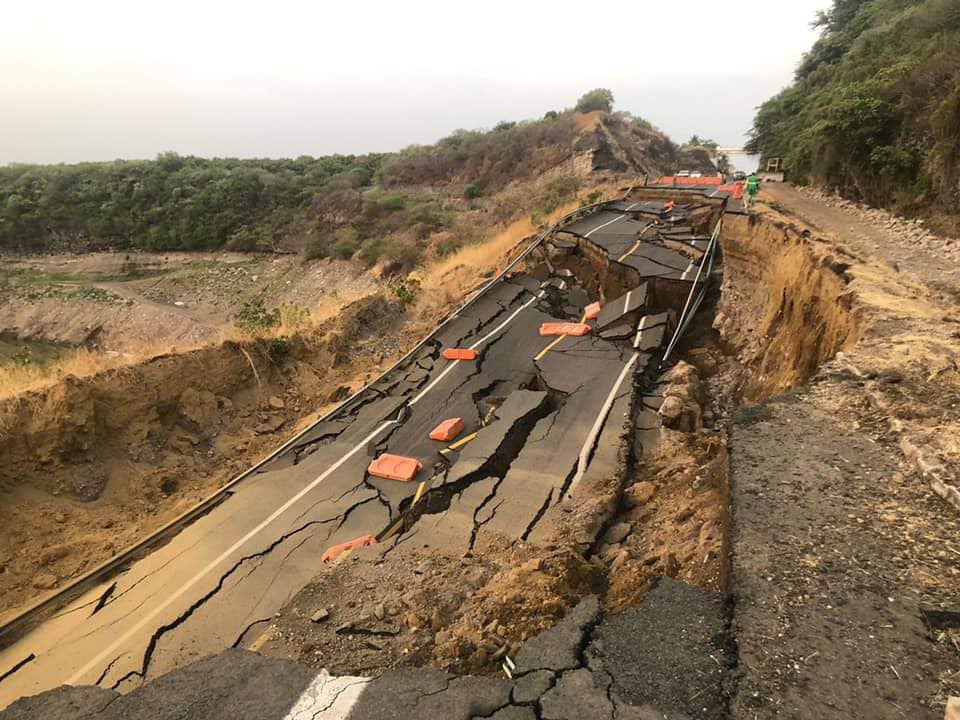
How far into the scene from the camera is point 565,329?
37.8 ft

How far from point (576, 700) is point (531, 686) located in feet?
1.06

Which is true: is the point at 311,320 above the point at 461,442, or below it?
above

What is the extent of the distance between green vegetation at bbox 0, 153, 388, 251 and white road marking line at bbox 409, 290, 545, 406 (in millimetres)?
31759

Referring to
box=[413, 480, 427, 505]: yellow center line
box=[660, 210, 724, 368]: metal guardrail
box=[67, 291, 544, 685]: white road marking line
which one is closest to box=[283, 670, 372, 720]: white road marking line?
box=[67, 291, 544, 685]: white road marking line

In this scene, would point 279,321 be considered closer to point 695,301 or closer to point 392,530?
point 392,530

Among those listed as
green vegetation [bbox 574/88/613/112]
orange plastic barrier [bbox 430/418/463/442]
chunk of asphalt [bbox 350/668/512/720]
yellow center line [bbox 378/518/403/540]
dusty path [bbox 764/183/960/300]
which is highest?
green vegetation [bbox 574/88/613/112]

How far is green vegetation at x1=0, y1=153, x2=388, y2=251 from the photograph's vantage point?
4175 centimetres

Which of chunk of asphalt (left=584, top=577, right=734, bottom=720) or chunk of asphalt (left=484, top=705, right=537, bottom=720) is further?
chunk of asphalt (left=484, top=705, right=537, bottom=720)

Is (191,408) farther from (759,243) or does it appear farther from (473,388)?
(759,243)

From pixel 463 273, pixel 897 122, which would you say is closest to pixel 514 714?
pixel 463 273

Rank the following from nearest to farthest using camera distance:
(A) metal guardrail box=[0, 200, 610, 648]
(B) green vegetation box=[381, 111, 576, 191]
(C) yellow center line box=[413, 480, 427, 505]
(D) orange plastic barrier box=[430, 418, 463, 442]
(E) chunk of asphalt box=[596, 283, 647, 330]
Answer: (A) metal guardrail box=[0, 200, 610, 648], (C) yellow center line box=[413, 480, 427, 505], (D) orange plastic barrier box=[430, 418, 463, 442], (E) chunk of asphalt box=[596, 283, 647, 330], (B) green vegetation box=[381, 111, 576, 191]

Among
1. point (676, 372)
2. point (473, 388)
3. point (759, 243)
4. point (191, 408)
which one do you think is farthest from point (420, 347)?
point (759, 243)

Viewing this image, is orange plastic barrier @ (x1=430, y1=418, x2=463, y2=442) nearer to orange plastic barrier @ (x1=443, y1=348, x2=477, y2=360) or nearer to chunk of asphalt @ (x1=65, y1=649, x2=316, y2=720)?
orange plastic barrier @ (x1=443, y1=348, x2=477, y2=360)

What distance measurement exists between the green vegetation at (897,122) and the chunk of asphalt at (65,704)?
17030 millimetres
